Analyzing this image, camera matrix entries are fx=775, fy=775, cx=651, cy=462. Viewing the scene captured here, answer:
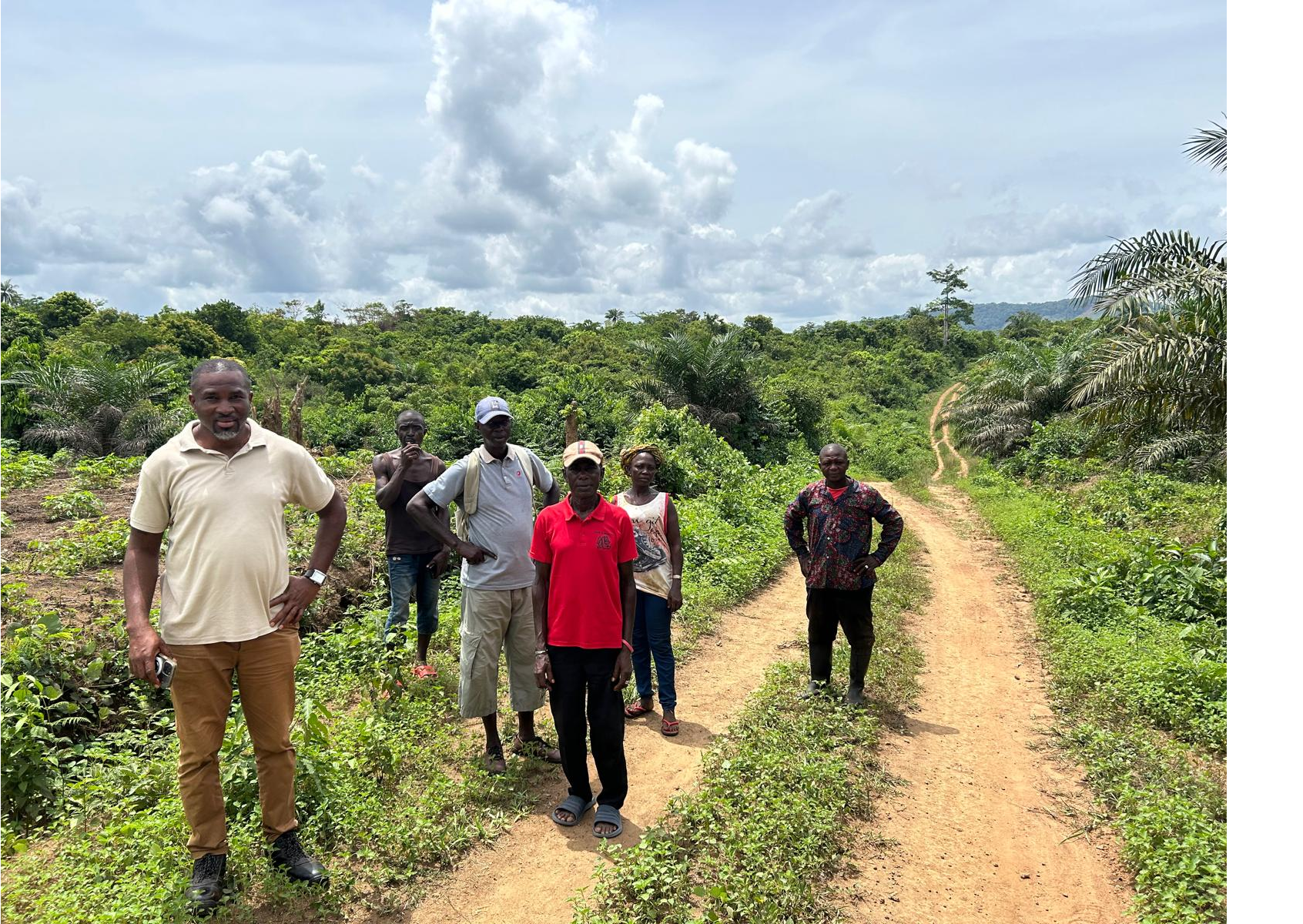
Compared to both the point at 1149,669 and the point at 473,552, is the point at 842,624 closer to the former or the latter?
the point at 1149,669

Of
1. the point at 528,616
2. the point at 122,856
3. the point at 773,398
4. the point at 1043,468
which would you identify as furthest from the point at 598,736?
the point at 773,398

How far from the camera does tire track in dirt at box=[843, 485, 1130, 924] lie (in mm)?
3537

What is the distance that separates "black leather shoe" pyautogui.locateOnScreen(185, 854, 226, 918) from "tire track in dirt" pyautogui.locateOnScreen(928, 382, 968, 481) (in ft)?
Result: 64.9

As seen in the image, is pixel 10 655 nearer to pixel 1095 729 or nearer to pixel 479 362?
pixel 1095 729

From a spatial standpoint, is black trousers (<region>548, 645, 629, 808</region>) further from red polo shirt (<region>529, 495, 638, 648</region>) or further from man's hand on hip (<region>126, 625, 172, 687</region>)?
man's hand on hip (<region>126, 625, 172, 687</region>)

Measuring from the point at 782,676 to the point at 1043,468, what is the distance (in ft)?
46.1

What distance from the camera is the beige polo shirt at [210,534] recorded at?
3.05m

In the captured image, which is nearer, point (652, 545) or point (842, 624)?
point (652, 545)

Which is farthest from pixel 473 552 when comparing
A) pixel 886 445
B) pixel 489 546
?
pixel 886 445

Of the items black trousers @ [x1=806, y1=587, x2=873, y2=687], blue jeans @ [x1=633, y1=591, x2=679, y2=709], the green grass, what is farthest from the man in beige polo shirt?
black trousers @ [x1=806, y1=587, x2=873, y2=687]

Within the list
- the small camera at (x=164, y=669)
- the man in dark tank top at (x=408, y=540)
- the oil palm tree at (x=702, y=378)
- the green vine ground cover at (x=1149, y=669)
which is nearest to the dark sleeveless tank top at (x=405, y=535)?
the man in dark tank top at (x=408, y=540)

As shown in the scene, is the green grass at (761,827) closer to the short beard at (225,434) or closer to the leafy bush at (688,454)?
the short beard at (225,434)

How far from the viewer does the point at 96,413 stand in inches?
592

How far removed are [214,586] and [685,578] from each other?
619 cm
